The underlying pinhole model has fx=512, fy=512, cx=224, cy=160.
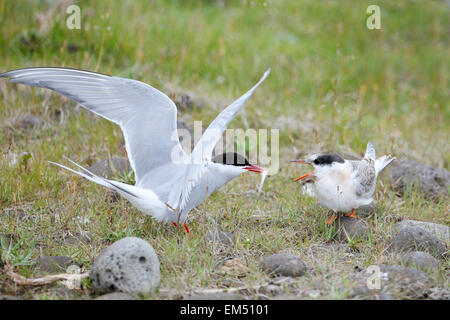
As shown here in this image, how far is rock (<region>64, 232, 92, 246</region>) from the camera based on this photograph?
285 centimetres

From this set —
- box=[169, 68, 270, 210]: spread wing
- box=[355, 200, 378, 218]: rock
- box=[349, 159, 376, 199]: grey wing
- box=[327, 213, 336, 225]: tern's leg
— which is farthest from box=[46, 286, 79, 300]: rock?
box=[355, 200, 378, 218]: rock

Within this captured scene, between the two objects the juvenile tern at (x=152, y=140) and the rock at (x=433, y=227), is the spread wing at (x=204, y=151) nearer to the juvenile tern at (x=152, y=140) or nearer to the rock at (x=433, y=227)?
the juvenile tern at (x=152, y=140)

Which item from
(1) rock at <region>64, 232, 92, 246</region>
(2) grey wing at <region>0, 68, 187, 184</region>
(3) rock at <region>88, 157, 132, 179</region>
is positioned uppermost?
(2) grey wing at <region>0, 68, 187, 184</region>

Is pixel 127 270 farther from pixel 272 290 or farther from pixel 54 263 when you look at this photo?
pixel 272 290

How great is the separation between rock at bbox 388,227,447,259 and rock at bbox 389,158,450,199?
844mm

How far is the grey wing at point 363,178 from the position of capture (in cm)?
297

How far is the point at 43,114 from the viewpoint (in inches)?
167

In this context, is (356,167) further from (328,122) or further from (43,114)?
(43,114)

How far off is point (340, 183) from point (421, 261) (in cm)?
60

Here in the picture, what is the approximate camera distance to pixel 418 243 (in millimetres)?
2820

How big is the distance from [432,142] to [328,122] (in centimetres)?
96

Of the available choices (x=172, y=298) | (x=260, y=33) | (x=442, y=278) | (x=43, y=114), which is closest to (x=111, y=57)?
(x=43, y=114)

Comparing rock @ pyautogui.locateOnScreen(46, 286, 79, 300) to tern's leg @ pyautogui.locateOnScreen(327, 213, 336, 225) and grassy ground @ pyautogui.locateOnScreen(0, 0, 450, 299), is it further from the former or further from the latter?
tern's leg @ pyautogui.locateOnScreen(327, 213, 336, 225)

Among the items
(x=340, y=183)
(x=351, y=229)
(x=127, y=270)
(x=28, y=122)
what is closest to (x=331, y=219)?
(x=351, y=229)
